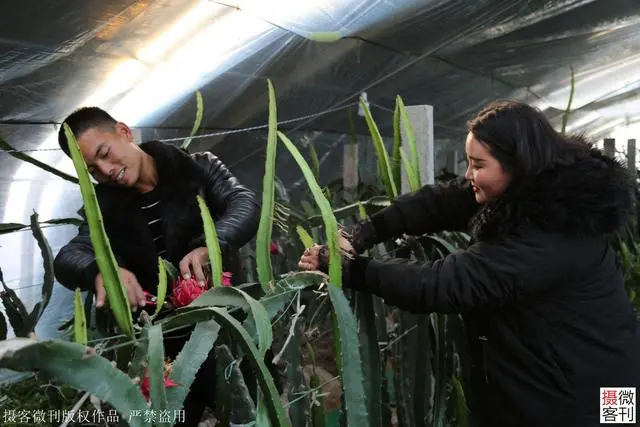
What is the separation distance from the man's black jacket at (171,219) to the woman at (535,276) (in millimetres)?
190

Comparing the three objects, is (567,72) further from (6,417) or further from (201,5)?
(6,417)

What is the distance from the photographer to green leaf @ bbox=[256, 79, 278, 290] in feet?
1.96

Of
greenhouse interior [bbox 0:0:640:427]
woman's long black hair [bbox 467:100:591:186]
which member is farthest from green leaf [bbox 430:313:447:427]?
woman's long black hair [bbox 467:100:591:186]

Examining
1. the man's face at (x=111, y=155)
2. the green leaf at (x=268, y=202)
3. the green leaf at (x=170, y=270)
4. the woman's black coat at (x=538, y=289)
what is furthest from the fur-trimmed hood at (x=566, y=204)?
the man's face at (x=111, y=155)

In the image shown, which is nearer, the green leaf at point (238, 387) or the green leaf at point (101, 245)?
the green leaf at point (101, 245)

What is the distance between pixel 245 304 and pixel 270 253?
318mm

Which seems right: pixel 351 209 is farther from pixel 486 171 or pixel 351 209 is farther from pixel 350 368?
pixel 350 368

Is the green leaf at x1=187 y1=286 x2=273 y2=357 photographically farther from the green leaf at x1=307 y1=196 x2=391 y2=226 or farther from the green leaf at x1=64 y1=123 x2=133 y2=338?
the green leaf at x1=307 y1=196 x2=391 y2=226

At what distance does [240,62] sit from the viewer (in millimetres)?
1413

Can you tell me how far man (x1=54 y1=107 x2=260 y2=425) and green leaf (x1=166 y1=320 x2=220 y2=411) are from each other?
0.31 m

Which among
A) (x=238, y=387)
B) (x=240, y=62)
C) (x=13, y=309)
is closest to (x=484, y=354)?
(x=238, y=387)

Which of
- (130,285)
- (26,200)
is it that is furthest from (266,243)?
(26,200)

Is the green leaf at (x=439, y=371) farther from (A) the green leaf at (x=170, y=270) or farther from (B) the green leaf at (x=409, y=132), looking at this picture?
(A) the green leaf at (x=170, y=270)

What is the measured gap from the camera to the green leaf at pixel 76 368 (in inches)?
14.9
